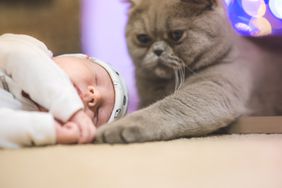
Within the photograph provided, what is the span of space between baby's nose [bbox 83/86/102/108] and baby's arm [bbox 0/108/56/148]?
282 mm

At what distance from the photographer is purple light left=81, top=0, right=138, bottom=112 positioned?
199 cm

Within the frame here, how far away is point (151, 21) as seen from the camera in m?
1.37

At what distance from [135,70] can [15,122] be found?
72 centimetres

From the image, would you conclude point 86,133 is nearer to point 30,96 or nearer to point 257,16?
point 30,96

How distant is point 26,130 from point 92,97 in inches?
13.0

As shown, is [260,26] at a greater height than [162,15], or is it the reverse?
[162,15]

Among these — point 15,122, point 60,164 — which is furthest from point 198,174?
point 15,122

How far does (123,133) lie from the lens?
0.98m

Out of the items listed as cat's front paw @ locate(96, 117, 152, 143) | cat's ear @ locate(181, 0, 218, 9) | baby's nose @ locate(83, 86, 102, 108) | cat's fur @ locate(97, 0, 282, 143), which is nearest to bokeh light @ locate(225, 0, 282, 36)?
cat's fur @ locate(97, 0, 282, 143)

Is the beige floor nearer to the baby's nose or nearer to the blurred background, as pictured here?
the baby's nose

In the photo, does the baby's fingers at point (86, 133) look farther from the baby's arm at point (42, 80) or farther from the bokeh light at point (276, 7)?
the bokeh light at point (276, 7)

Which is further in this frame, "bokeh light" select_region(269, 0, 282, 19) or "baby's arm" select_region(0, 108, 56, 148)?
"bokeh light" select_region(269, 0, 282, 19)

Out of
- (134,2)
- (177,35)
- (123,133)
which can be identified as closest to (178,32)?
(177,35)

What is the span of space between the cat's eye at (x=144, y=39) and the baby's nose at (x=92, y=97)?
11.0 inches
